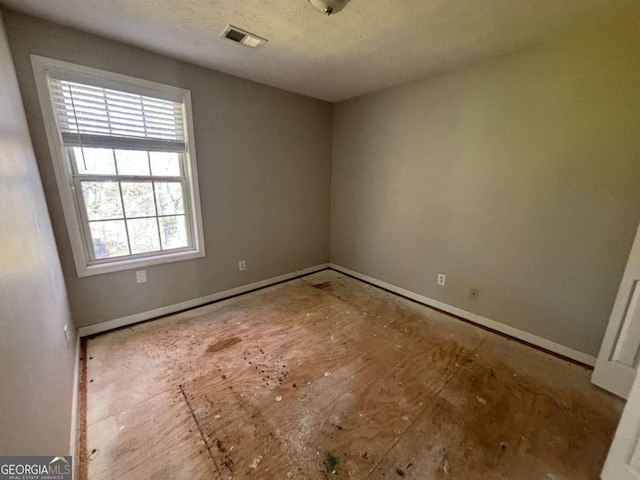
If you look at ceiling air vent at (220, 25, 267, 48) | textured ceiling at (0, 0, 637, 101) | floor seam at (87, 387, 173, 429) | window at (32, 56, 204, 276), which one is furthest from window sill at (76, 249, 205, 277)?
ceiling air vent at (220, 25, 267, 48)

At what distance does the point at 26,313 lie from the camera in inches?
39.8

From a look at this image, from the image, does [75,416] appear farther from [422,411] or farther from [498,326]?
[498,326]

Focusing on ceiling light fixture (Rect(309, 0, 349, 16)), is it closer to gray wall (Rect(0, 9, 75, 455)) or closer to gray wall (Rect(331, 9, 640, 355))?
gray wall (Rect(331, 9, 640, 355))

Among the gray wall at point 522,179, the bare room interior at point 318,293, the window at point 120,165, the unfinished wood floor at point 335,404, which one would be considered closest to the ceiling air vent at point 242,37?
the bare room interior at point 318,293

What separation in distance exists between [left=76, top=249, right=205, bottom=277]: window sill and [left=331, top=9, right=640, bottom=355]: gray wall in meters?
2.25

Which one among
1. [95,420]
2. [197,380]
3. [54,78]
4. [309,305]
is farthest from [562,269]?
[54,78]

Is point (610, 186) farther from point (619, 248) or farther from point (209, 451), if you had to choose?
point (209, 451)

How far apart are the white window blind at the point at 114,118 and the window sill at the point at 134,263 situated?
0.99 meters

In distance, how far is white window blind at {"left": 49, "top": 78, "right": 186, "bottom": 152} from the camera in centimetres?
194

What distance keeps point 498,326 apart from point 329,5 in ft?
9.26

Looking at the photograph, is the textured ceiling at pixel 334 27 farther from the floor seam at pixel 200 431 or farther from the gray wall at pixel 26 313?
the floor seam at pixel 200 431

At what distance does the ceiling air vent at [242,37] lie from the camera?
1.81 metres

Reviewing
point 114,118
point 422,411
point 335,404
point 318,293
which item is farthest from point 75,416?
point 318,293

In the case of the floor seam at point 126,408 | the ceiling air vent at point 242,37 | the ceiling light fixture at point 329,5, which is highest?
the ceiling air vent at point 242,37
